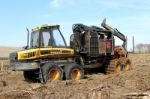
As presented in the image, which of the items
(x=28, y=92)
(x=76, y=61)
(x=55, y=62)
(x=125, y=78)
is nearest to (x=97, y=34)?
(x=76, y=61)

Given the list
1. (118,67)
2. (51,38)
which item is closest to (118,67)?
(118,67)

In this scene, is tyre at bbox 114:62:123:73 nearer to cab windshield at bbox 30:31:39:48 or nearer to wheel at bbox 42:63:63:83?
wheel at bbox 42:63:63:83

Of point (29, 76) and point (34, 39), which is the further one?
point (29, 76)

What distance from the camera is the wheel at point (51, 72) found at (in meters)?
17.1

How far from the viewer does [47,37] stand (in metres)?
17.9

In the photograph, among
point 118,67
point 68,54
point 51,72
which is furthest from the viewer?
point 118,67

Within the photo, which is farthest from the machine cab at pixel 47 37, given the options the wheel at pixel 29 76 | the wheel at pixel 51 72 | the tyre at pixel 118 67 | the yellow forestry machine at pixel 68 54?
the tyre at pixel 118 67

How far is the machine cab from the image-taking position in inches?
697

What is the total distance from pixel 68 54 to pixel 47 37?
1415mm

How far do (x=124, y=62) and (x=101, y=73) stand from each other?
4.77ft

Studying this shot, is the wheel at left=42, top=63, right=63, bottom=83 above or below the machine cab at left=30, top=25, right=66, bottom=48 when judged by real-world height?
below

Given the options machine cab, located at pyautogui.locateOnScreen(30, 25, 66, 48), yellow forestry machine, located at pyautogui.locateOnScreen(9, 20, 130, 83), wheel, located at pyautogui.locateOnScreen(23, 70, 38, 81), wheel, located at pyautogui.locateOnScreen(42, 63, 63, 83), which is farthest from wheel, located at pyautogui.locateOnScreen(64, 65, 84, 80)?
wheel, located at pyautogui.locateOnScreen(23, 70, 38, 81)

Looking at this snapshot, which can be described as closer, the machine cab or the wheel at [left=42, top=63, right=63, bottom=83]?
the wheel at [left=42, top=63, right=63, bottom=83]

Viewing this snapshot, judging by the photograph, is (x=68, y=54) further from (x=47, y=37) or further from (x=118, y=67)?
(x=118, y=67)
